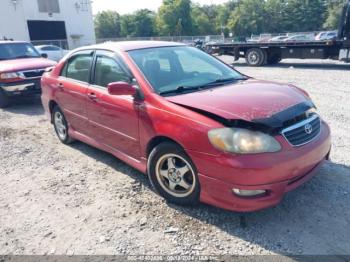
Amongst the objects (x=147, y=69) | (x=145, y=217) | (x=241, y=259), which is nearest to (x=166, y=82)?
(x=147, y=69)

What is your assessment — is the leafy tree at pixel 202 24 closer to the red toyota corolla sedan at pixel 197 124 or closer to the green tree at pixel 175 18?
the green tree at pixel 175 18

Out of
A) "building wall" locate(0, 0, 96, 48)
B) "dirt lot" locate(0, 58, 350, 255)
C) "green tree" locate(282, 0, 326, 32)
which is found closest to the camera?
"dirt lot" locate(0, 58, 350, 255)

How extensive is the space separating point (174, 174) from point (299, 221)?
1.34 metres

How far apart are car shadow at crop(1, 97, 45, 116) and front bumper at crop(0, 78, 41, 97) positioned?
434mm

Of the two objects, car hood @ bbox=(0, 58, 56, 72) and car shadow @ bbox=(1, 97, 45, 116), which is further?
car hood @ bbox=(0, 58, 56, 72)

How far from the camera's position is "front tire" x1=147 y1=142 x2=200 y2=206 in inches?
130

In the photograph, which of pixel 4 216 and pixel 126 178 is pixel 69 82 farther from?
pixel 4 216

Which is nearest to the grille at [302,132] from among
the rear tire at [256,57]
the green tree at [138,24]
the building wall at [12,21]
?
the rear tire at [256,57]

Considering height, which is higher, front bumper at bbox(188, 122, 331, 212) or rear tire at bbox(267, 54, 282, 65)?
front bumper at bbox(188, 122, 331, 212)

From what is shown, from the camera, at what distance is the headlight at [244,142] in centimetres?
289

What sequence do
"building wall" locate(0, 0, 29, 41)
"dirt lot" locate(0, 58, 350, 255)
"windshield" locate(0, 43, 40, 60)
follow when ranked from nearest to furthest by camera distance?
1. "dirt lot" locate(0, 58, 350, 255)
2. "windshield" locate(0, 43, 40, 60)
3. "building wall" locate(0, 0, 29, 41)

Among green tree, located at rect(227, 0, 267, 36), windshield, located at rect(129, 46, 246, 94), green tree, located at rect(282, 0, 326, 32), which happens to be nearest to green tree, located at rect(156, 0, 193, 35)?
green tree, located at rect(227, 0, 267, 36)

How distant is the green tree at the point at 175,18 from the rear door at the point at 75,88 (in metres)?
84.9

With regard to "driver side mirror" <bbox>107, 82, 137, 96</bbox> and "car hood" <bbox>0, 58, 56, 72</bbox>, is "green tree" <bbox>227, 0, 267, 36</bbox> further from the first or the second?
"driver side mirror" <bbox>107, 82, 137, 96</bbox>
